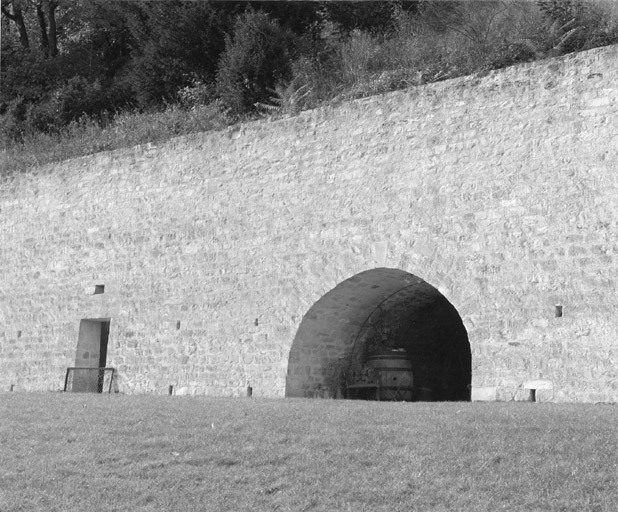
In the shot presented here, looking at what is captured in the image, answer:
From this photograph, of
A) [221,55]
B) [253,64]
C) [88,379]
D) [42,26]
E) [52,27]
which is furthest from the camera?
A: [42,26]

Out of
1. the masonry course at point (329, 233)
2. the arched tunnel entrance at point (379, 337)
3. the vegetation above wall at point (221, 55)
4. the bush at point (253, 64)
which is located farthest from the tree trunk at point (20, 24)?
the arched tunnel entrance at point (379, 337)

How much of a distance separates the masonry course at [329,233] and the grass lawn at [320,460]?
152 cm

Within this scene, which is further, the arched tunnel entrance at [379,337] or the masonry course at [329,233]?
the arched tunnel entrance at [379,337]

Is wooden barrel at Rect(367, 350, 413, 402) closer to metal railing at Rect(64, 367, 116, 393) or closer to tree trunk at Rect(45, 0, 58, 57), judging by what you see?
metal railing at Rect(64, 367, 116, 393)

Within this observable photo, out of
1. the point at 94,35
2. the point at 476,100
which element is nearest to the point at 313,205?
the point at 476,100

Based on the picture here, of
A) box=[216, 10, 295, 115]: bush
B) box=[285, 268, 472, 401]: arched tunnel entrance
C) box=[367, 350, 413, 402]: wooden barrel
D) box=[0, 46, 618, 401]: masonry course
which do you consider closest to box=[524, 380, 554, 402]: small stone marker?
box=[0, 46, 618, 401]: masonry course

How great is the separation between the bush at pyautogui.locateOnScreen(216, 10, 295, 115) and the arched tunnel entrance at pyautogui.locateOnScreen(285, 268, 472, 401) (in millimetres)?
5297

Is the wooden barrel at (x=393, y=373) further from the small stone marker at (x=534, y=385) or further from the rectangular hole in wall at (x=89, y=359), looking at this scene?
Result: the rectangular hole in wall at (x=89, y=359)

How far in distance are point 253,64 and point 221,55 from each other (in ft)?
6.18

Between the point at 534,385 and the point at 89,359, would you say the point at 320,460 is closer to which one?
the point at 534,385

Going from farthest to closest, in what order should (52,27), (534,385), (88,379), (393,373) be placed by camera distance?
1. (52,27)
2. (88,379)
3. (393,373)
4. (534,385)

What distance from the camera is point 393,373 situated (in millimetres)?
13578

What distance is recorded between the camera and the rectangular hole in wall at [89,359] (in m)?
15.3

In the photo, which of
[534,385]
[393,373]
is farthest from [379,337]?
[534,385]
